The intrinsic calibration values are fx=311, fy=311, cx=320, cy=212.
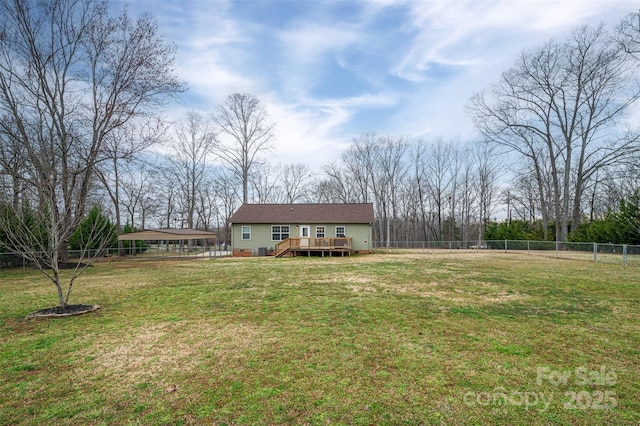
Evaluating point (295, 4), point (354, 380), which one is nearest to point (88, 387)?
point (354, 380)

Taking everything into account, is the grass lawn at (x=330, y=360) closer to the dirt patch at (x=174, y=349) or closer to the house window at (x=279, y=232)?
the dirt patch at (x=174, y=349)

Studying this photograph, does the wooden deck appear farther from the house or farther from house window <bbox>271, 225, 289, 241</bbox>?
house window <bbox>271, 225, 289, 241</bbox>

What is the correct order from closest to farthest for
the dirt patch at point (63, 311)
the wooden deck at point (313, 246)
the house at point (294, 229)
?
the dirt patch at point (63, 311) < the wooden deck at point (313, 246) < the house at point (294, 229)

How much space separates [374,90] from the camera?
65.2 ft

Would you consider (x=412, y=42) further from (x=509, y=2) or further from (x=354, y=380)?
(x=354, y=380)

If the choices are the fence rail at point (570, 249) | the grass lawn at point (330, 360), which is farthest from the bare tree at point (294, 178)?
the grass lawn at point (330, 360)

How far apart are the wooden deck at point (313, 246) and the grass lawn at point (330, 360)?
1421 cm

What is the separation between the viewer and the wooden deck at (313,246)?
22.3 metres

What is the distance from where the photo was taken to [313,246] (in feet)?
73.8

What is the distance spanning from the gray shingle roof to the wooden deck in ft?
7.99

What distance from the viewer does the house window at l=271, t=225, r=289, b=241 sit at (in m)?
25.2

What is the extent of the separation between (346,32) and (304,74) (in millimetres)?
3740

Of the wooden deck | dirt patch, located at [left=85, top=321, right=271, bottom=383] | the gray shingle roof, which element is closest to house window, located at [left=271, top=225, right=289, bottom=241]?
Result: the gray shingle roof

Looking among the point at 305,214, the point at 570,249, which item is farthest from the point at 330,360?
the point at 570,249
